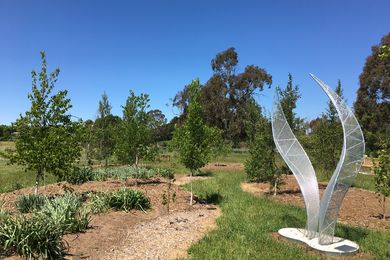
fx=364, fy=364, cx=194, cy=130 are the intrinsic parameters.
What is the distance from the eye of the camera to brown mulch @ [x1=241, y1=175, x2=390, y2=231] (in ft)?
41.5

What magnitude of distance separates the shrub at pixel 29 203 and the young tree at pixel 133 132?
22.9ft

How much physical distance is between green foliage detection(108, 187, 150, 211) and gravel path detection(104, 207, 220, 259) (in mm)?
1177

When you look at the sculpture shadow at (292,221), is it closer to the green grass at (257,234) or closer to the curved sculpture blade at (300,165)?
the green grass at (257,234)

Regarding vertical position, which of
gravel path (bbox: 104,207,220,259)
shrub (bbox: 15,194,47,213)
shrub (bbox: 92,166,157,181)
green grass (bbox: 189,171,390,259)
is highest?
shrub (bbox: 92,166,157,181)

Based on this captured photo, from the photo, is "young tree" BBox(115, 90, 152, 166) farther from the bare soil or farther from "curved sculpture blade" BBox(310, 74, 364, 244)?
"curved sculpture blade" BBox(310, 74, 364, 244)

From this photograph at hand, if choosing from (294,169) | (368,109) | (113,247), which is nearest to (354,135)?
(294,169)

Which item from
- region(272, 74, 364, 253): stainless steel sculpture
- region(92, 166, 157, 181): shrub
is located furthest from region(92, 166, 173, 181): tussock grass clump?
region(272, 74, 364, 253): stainless steel sculpture

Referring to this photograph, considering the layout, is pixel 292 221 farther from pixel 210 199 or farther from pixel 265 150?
pixel 265 150

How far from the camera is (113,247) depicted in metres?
8.66

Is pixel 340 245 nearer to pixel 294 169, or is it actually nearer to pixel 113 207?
pixel 294 169

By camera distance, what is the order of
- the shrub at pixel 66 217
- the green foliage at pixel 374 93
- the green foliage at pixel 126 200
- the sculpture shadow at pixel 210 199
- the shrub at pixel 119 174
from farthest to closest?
1. the green foliage at pixel 374 93
2. the shrub at pixel 119 174
3. the sculpture shadow at pixel 210 199
4. the green foliage at pixel 126 200
5. the shrub at pixel 66 217

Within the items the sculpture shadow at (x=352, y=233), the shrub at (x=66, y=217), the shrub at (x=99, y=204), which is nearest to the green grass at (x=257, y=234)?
the sculpture shadow at (x=352, y=233)

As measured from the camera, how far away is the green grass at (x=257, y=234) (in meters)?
8.48

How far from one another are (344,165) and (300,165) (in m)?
1.61
